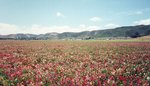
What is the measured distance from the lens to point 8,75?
921cm

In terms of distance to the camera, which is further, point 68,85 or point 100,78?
point 100,78

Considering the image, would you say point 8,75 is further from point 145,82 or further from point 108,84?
point 145,82

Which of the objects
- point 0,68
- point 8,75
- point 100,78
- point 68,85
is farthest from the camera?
point 0,68

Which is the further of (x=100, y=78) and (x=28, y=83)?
(x=100, y=78)

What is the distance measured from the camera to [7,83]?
25.5 ft

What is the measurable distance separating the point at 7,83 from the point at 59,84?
2300mm

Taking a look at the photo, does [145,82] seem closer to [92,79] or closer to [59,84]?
[92,79]

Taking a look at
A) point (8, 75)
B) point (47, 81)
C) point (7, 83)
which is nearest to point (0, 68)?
point (8, 75)

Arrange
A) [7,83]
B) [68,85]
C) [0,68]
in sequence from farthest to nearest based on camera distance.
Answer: [0,68] → [7,83] → [68,85]

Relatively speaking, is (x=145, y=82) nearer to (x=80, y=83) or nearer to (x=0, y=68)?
(x=80, y=83)

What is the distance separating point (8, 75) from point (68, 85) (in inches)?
147

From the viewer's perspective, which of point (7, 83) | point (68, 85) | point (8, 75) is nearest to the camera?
point (68, 85)

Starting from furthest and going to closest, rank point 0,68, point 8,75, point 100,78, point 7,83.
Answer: point 0,68 → point 8,75 → point 100,78 → point 7,83

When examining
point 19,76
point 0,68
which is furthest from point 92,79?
point 0,68
